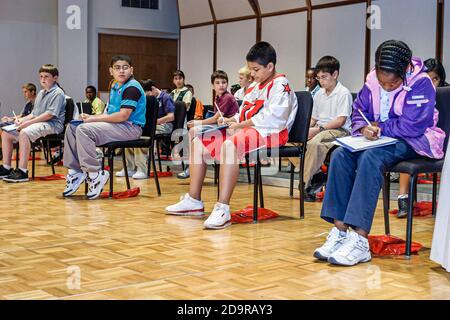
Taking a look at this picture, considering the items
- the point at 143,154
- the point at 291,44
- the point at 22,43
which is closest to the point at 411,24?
the point at 291,44

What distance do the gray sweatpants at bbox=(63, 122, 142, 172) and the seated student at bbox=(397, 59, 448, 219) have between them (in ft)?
6.29

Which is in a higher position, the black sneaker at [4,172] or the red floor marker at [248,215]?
the black sneaker at [4,172]

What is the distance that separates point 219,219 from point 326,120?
63.8 inches

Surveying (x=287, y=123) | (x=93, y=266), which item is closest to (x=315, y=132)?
(x=287, y=123)

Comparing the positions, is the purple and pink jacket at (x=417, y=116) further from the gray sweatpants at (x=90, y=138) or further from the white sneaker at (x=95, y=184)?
the white sneaker at (x=95, y=184)

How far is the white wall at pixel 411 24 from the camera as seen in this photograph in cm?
739

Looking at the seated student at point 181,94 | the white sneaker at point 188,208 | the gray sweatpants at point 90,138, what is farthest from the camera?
the seated student at point 181,94

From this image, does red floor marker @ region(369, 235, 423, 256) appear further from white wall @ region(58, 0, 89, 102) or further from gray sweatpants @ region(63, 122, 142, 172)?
white wall @ region(58, 0, 89, 102)

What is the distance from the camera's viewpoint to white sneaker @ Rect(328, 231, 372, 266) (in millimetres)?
2717

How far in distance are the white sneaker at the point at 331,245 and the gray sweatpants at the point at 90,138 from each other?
2255 millimetres

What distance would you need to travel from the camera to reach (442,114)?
10.2 ft

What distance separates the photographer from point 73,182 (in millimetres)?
4848

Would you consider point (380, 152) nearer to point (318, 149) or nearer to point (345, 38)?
point (318, 149)

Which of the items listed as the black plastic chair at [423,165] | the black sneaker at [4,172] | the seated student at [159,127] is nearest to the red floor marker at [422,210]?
the black plastic chair at [423,165]
